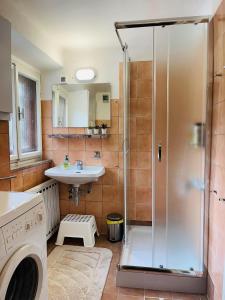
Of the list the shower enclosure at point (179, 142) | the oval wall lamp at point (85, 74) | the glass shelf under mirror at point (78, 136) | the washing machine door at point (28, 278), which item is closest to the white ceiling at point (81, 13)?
the shower enclosure at point (179, 142)

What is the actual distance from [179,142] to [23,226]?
1.22m

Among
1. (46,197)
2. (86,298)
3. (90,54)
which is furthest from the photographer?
(90,54)

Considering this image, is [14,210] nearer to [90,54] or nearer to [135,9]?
[135,9]

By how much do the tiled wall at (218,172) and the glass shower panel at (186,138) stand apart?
9 centimetres

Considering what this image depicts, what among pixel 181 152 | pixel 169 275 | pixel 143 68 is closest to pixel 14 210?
pixel 181 152

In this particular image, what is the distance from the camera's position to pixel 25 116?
257 cm

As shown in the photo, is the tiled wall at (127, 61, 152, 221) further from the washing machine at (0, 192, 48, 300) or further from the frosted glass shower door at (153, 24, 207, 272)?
the washing machine at (0, 192, 48, 300)

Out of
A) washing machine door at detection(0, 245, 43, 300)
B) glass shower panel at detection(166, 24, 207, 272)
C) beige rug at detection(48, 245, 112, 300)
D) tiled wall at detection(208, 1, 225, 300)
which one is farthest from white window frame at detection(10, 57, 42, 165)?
tiled wall at detection(208, 1, 225, 300)

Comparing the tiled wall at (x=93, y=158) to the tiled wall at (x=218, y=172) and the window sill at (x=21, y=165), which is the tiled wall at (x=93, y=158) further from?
the tiled wall at (x=218, y=172)

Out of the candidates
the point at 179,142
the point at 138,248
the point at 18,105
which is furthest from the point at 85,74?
the point at 138,248

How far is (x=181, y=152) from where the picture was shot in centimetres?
170

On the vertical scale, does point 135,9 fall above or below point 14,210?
above

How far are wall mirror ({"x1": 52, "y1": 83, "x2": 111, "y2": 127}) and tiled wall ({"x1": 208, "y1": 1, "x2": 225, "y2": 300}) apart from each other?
135 centimetres

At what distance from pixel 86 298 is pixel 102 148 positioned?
5.10 ft
